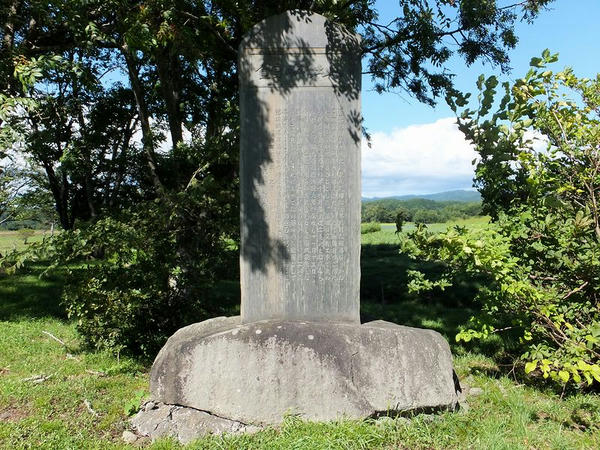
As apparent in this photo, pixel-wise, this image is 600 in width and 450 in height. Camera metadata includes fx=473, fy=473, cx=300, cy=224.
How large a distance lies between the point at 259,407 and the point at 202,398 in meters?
0.43

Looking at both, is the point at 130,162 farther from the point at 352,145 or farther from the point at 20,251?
the point at 352,145

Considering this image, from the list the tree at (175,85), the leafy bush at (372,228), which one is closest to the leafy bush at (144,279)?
the tree at (175,85)

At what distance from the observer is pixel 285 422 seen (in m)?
3.40

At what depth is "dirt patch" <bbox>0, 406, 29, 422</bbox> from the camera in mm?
3660

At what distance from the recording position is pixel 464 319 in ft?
22.7

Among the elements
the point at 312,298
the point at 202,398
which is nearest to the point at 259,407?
the point at 202,398

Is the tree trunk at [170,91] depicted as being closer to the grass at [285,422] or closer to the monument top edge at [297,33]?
the monument top edge at [297,33]

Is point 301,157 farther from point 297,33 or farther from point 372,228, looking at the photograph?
point 372,228

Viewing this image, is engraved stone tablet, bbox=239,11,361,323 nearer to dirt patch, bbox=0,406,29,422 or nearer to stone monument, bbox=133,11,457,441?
stone monument, bbox=133,11,457,441

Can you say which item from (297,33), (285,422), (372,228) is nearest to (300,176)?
(297,33)

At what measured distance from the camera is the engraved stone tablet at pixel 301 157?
3.84 m

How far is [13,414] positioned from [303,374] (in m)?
2.34

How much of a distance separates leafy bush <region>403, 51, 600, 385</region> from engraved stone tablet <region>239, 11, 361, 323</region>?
71cm

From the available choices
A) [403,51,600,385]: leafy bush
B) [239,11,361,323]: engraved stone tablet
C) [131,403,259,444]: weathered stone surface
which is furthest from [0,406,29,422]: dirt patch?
[403,51,600,385]: leafy bush
